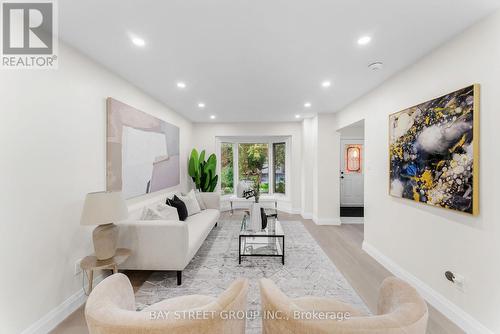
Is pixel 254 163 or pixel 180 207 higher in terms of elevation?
pixel 254 163

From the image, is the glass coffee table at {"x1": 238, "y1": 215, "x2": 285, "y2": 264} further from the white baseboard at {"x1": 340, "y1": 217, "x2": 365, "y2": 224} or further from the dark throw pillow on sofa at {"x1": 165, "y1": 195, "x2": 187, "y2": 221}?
the white baseboard at {"x1": 340, "y1": 217, "x2": 365, "y2": 224}

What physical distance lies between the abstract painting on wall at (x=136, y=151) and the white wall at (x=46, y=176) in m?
0.15

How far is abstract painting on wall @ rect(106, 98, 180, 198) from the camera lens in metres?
2.55

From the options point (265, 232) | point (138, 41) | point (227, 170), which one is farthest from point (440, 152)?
point (227, 170)

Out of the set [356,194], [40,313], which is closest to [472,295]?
[40,313]

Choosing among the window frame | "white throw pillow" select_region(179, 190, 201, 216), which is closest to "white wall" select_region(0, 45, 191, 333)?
"white throw pillow" select_region(179, 190, 201, 216)

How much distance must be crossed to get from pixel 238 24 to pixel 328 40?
0.82 meters

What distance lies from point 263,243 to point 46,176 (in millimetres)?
2755

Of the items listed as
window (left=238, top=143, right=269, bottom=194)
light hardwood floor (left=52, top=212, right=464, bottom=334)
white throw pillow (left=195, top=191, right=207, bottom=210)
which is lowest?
light hardwood floor (left=52, top=212, right=464, bottom=334)

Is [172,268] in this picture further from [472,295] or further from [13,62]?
[472,295]

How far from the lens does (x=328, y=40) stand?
6.26 ft

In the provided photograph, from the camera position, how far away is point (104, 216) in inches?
74.2

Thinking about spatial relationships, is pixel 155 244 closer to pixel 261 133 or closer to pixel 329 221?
pixel 329 221

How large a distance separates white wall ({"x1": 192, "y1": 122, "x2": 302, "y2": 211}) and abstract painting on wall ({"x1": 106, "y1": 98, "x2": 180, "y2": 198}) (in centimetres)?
163
